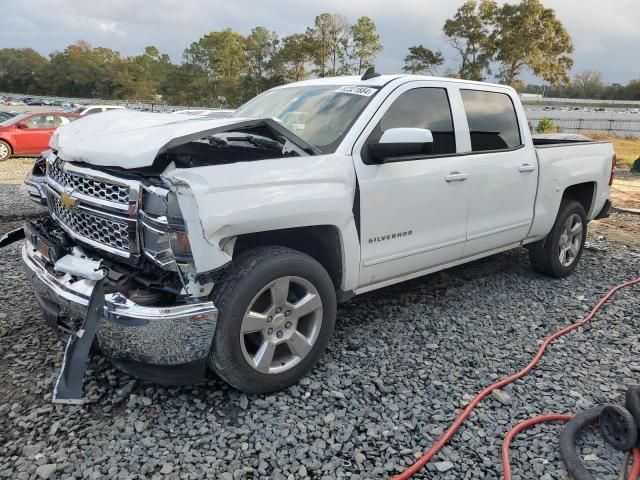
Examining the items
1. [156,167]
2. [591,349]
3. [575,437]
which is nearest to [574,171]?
[591,349]

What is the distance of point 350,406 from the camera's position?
290 cm

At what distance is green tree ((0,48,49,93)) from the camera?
93000 millimetres

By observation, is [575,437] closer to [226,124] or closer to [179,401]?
[179,401]

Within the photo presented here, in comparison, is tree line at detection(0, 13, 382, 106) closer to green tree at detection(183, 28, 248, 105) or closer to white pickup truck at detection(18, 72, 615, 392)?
green tree at detection(183, 28, 248, 105)

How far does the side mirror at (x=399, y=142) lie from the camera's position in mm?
3105

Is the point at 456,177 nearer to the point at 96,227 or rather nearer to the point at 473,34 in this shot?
the point at 96,227

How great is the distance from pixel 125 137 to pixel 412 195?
1875 millimetres

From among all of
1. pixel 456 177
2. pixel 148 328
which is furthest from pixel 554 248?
pixel 148 328

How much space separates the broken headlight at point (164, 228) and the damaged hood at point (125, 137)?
21 cm

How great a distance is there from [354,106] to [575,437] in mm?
2411

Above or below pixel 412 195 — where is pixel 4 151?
below

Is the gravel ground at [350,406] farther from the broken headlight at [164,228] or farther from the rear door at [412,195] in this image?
the broken headlight at [164,228]

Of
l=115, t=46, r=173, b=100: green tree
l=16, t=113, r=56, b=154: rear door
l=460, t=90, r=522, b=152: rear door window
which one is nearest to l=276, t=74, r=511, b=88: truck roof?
l=460, t=90, r=522, b=152: rear door window

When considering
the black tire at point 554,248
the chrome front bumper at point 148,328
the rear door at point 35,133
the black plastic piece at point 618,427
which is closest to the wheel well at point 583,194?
the black tire at point 554,248
